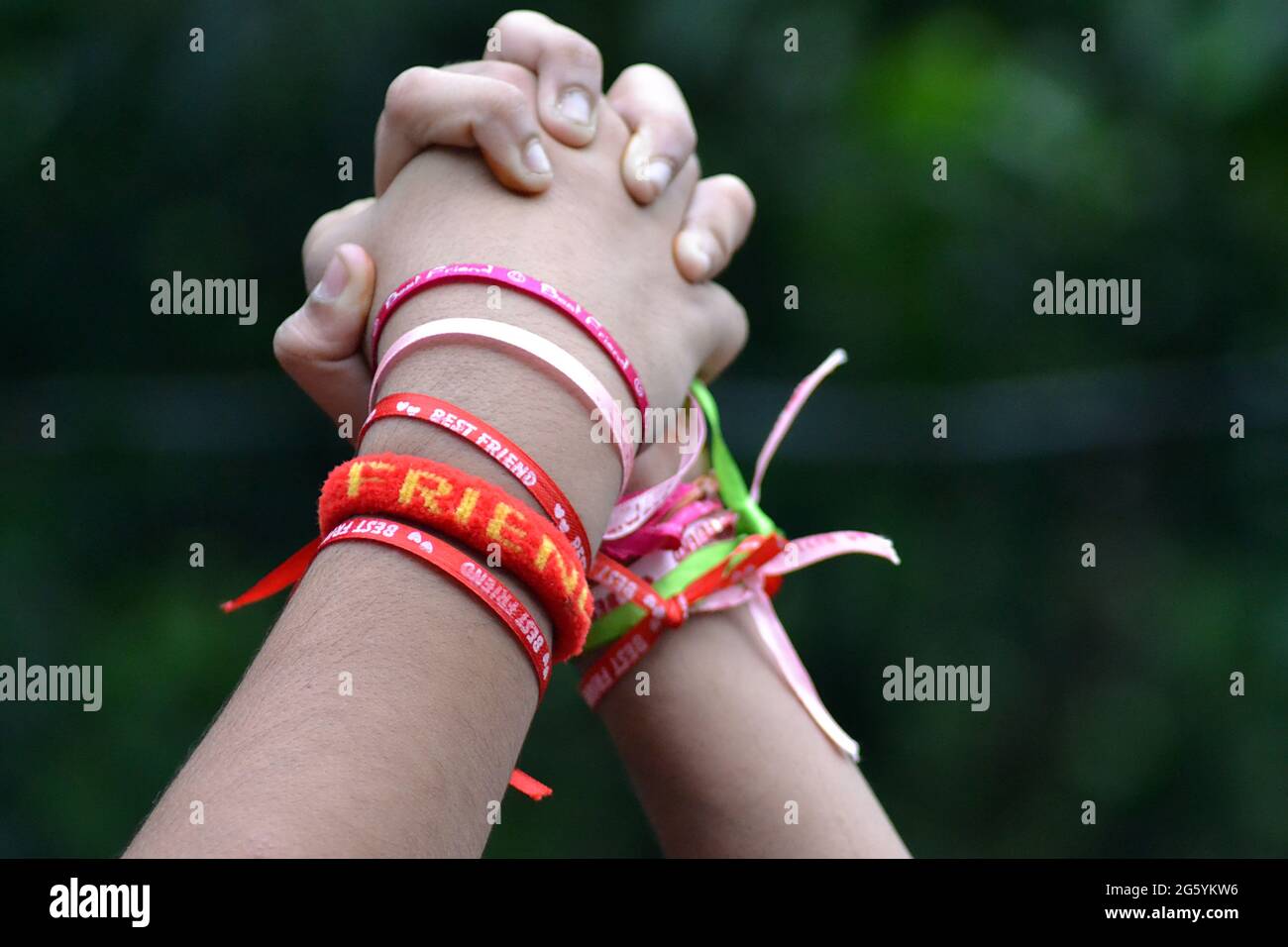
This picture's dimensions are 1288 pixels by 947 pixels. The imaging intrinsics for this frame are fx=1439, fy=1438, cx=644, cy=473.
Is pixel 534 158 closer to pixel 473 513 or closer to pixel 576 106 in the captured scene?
pixel 576 106

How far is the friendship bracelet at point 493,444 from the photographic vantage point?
635 mm

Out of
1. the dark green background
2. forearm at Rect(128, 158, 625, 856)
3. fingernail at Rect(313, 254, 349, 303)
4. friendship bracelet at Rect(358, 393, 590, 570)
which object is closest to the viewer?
forearm at Rect(128, 158, 625, 856)

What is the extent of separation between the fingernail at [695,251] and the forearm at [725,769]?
0.21 meters

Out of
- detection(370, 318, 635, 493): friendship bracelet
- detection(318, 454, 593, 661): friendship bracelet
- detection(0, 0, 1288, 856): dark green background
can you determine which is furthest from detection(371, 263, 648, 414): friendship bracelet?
detection(0, 0, 1288, 856): dark green background

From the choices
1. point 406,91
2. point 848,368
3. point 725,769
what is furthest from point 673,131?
point 848,368

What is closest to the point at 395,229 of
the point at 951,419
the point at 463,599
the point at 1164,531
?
the point at 463,599

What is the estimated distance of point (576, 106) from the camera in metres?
0.84

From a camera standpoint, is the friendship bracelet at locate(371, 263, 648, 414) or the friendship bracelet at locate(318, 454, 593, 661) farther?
the friendship bracelet at locate(371, 263, 648, 414)

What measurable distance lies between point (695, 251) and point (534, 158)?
123 mm

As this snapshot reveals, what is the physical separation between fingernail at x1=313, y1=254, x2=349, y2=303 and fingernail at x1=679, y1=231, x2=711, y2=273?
0.20m

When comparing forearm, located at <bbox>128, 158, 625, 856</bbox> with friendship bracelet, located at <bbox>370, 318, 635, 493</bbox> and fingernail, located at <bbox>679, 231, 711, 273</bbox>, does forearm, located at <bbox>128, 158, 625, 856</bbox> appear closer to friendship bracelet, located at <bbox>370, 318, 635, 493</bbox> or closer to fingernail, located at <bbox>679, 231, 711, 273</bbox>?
friendship bracelet, located at <bbox>370, 318, 635, 493</bbox>

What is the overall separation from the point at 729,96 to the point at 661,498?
144 cm

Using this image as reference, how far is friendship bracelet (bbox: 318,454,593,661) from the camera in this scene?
597 millimetres

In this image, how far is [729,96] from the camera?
84.7 inches
